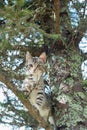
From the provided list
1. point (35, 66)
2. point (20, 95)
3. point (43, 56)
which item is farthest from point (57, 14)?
point (20, 95)

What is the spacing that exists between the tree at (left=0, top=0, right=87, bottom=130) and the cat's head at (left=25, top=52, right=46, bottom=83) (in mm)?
76

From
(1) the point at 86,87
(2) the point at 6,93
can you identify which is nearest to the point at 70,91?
(1) the point at 86,87

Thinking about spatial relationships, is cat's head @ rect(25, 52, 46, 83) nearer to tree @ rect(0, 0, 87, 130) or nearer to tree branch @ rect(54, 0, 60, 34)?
tree @ rect(0, 0, 87, 130)

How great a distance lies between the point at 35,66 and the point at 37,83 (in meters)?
0.27

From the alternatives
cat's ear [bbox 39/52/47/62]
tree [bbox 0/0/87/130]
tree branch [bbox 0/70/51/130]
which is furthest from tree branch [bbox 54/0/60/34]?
tree branch [bbox 0/70/51/130]

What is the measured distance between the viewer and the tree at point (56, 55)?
2.81 m

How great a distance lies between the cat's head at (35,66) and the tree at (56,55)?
0.08 metres

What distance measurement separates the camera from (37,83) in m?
2.96

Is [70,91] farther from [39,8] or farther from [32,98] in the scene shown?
[39,8]

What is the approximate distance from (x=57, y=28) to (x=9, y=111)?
784mm

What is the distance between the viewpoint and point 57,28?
3.05 m

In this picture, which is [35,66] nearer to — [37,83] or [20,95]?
[37,83]

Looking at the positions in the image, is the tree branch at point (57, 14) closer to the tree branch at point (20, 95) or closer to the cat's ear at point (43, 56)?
the cat's ear at point (43, 56)

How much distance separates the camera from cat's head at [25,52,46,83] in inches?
123
